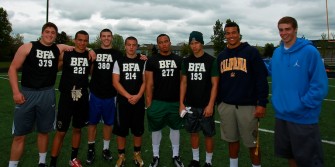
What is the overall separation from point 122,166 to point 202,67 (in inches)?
81.3

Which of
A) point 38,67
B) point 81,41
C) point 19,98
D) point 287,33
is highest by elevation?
point 81,41

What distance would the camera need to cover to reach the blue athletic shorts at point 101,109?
5.01 metres

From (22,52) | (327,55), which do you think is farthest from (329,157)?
(327,55)

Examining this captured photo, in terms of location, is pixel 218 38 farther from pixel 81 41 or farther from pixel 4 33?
pixel 81 41

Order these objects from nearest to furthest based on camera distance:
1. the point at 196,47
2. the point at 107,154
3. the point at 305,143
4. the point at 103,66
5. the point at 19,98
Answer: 1. the point at 305,143
2. the point at 19,98
3. the point at 196,47
4. the point at 103,66
5. the point at 107,154

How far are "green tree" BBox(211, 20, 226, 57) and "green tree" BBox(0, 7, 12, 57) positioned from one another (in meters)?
38.1

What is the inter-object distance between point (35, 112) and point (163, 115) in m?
1.96

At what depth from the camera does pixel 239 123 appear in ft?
13.6

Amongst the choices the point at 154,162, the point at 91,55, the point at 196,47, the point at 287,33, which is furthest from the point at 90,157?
the point at 287,33

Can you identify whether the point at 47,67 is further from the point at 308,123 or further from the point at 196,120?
the point at 308,123

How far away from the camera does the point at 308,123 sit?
334 centimetres

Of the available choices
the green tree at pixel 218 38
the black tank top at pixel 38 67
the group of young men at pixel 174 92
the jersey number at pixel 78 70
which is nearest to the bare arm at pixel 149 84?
the group of young men at pixel 174 92

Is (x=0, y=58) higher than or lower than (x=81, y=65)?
higher

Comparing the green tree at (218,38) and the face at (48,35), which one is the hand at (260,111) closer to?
the face at (48,35)
